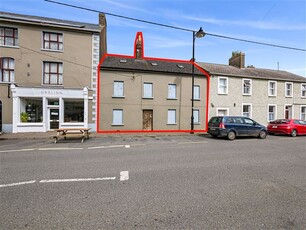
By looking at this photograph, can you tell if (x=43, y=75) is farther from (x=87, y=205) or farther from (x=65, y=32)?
(x=87, y=205)

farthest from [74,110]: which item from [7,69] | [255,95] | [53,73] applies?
[255,95]

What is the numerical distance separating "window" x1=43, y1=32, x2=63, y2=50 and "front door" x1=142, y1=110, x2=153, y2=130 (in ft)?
30.0

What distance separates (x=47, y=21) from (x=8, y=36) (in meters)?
3.22

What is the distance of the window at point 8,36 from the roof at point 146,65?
687 cm

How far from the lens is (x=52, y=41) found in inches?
571

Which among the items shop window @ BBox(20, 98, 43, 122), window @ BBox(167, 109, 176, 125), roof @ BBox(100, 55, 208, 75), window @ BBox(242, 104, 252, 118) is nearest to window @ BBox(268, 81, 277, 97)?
window @ BBox(242, 104, 252, 118)

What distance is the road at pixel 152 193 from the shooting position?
2.68 meters

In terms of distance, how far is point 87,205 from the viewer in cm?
314

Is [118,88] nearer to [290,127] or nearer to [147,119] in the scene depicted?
[147,119]

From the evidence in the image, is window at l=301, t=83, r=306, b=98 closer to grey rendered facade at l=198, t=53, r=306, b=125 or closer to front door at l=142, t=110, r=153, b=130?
grey rendered facade at l=198, t=53, r=306, b=125

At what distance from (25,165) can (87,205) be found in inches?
149

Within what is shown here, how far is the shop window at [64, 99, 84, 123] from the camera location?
591 inches

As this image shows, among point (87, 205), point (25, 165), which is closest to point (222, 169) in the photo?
point (87, 205)

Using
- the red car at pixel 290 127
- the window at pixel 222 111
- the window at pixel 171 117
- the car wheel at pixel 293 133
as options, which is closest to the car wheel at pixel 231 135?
the red car at pixel 290 127
